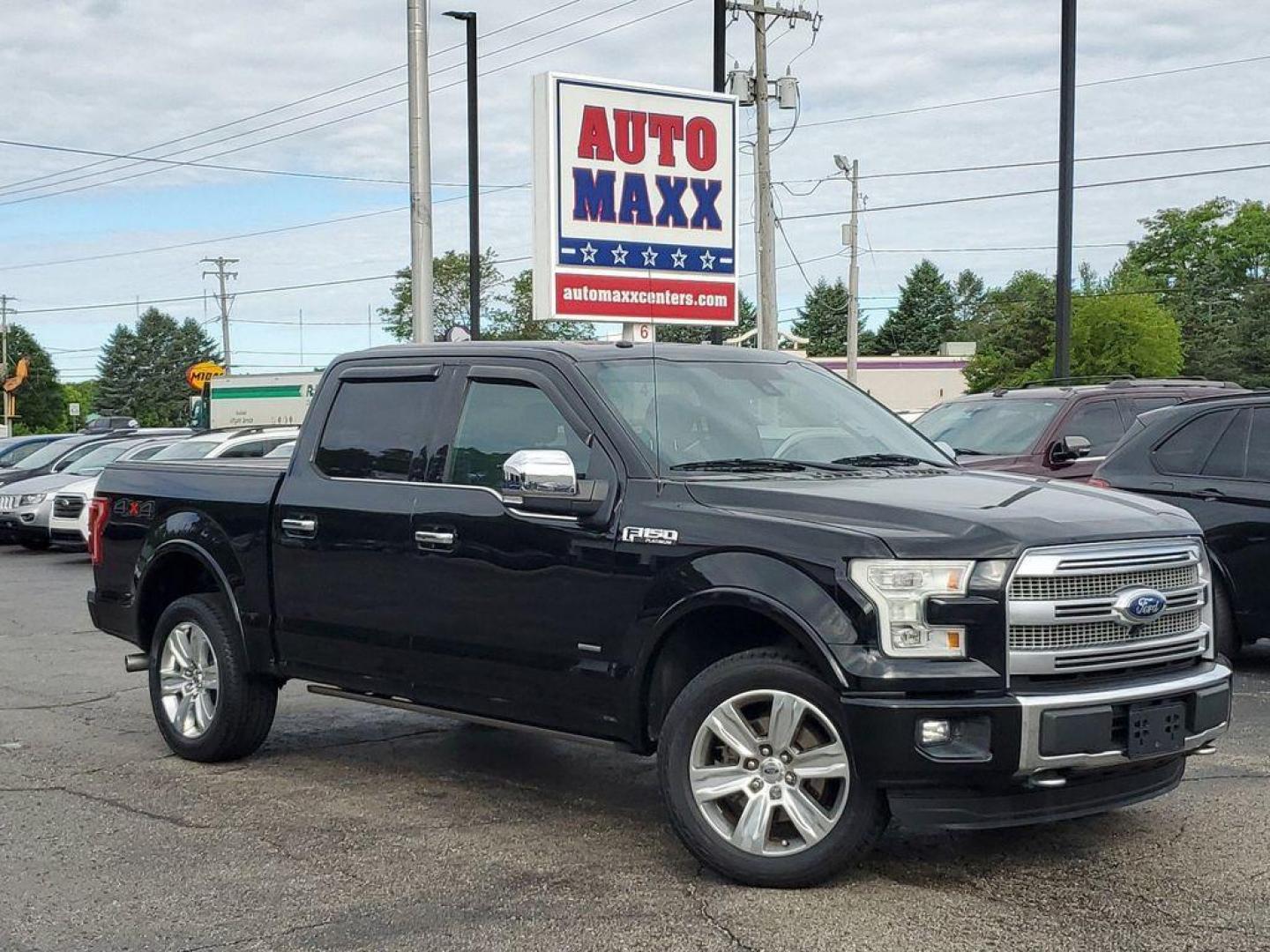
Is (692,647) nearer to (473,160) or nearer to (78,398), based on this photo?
(473,160)

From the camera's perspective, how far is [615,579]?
5684 millimetres

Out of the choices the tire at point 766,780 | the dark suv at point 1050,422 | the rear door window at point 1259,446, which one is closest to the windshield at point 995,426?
the dark suv at point 1050,422

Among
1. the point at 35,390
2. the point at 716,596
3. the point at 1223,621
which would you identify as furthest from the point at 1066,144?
the point at 35,390

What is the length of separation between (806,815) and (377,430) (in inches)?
108

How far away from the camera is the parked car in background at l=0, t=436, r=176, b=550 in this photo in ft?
68.7

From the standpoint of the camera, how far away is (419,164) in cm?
1802

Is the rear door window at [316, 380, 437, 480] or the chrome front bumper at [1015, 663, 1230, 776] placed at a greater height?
the rear door window at [316, 380, 437, 480]

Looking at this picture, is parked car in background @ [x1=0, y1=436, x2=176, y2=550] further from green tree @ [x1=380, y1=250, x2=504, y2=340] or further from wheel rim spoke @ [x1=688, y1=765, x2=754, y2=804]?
green tree @ [x1=380, y1=250, x2=504, y2=340]

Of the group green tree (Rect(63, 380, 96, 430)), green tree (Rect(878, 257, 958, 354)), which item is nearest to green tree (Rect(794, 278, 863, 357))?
green tree (Rect(878, 257, 958, 354))

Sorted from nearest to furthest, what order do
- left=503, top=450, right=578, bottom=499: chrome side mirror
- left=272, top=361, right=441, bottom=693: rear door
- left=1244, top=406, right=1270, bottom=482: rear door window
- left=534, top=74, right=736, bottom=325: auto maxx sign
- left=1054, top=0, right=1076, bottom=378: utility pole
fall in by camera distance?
left=503, top=450, right=578, bottom=499: chrome side mirror < left=272, top=361, right=441, bottom=693: rear door < left=1244, top=406, right=1270, bottom=482: rear door window < left=534, top=74, right=736, bottom=325: auto maxx sign < left=1054, top=0, right=1076, bottom=378: utility pole

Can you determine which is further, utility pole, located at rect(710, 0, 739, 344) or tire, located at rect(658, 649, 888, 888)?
utility pole, located at rect(710, 0, 739, 344)

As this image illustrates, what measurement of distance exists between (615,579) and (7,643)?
314 inches

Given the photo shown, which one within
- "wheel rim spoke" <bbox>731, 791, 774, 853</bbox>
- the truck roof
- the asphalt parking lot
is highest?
the truck roof

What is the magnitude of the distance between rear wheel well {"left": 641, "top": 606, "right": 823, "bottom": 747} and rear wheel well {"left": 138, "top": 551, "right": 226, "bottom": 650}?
2.92 meters
